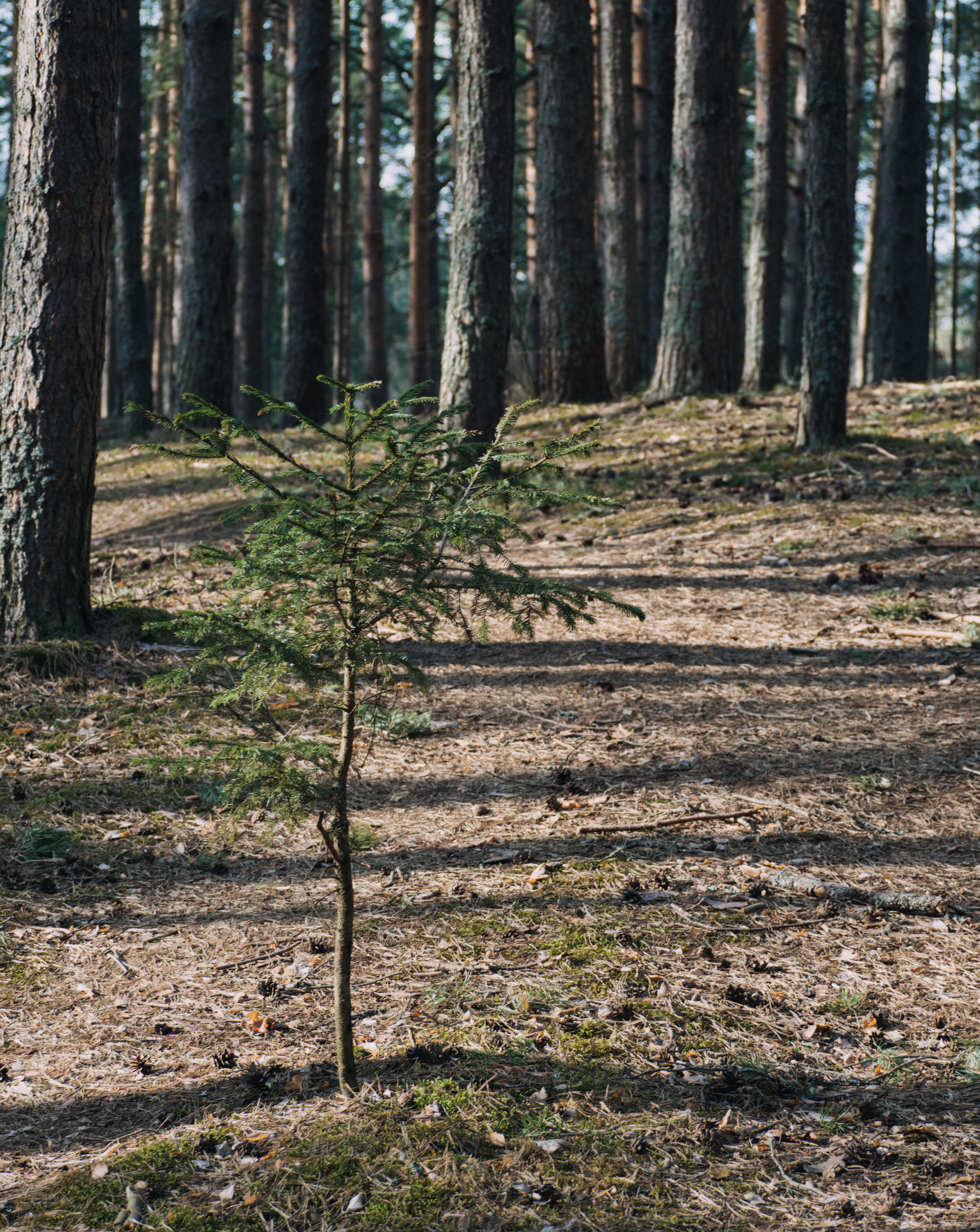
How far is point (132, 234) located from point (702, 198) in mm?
9902

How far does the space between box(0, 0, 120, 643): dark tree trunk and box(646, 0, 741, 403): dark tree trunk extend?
7.29m

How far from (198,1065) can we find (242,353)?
1660 cm

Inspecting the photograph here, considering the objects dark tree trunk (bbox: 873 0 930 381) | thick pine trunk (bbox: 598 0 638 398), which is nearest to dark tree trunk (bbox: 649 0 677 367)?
thick pine trunk (bbox: 598 0 638 398)

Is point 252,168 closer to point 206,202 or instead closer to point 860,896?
point 206,202

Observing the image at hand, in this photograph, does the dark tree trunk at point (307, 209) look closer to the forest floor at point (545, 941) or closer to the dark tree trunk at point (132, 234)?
the dark tree trunk at point (132, 234)

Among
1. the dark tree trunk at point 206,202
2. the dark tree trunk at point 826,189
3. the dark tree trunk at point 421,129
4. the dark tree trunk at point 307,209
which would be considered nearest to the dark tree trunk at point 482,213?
the dark tree trunk at point 826,189

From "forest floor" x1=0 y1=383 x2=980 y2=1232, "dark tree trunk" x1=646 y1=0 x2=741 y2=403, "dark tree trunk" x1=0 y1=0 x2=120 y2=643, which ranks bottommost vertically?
"forest floor" x1=0 y1=383 x2=980 y2=1232

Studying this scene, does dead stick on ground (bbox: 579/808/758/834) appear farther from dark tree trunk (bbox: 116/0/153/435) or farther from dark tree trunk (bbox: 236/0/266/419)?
dark tree trunk (bbox: 236/0/266/419)

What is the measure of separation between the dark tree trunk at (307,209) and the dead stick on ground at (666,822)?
10.2m

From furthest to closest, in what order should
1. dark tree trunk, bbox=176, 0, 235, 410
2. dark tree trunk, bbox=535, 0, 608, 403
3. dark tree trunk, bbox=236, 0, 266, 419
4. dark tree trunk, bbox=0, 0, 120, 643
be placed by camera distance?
dark tree trunk, bbox=236, 0, 266, 419 < dark tree trunk, bbox=176, 0, 235, 410 < dark tree trunk, bbox=535, 0, 608, 403 < dark tree trunk, bbox=0, 0, 120, 643

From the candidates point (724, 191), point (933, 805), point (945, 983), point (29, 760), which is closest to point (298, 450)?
point (724, 191)

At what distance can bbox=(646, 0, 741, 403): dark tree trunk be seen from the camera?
11227mm

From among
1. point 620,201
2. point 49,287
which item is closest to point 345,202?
point 620,201

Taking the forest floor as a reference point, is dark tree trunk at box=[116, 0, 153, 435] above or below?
above
